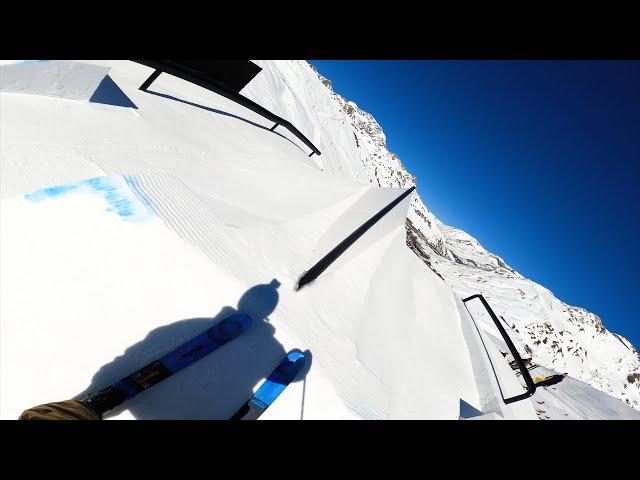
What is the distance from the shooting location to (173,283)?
2.66 metres

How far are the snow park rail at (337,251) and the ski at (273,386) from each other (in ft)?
4.01

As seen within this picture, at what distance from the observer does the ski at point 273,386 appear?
232 cm

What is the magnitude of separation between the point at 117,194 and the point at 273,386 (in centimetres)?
245

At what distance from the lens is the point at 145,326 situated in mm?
2406

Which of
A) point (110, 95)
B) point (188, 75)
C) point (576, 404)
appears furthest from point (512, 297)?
point (110, 95)

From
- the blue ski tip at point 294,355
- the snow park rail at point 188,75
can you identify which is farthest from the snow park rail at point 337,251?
the snow park rail at point 188,75

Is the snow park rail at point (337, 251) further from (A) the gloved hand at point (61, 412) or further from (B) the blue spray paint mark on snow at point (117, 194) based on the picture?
(A) the gloved hand at point (61, 412)

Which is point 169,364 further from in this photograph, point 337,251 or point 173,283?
point 337,251
